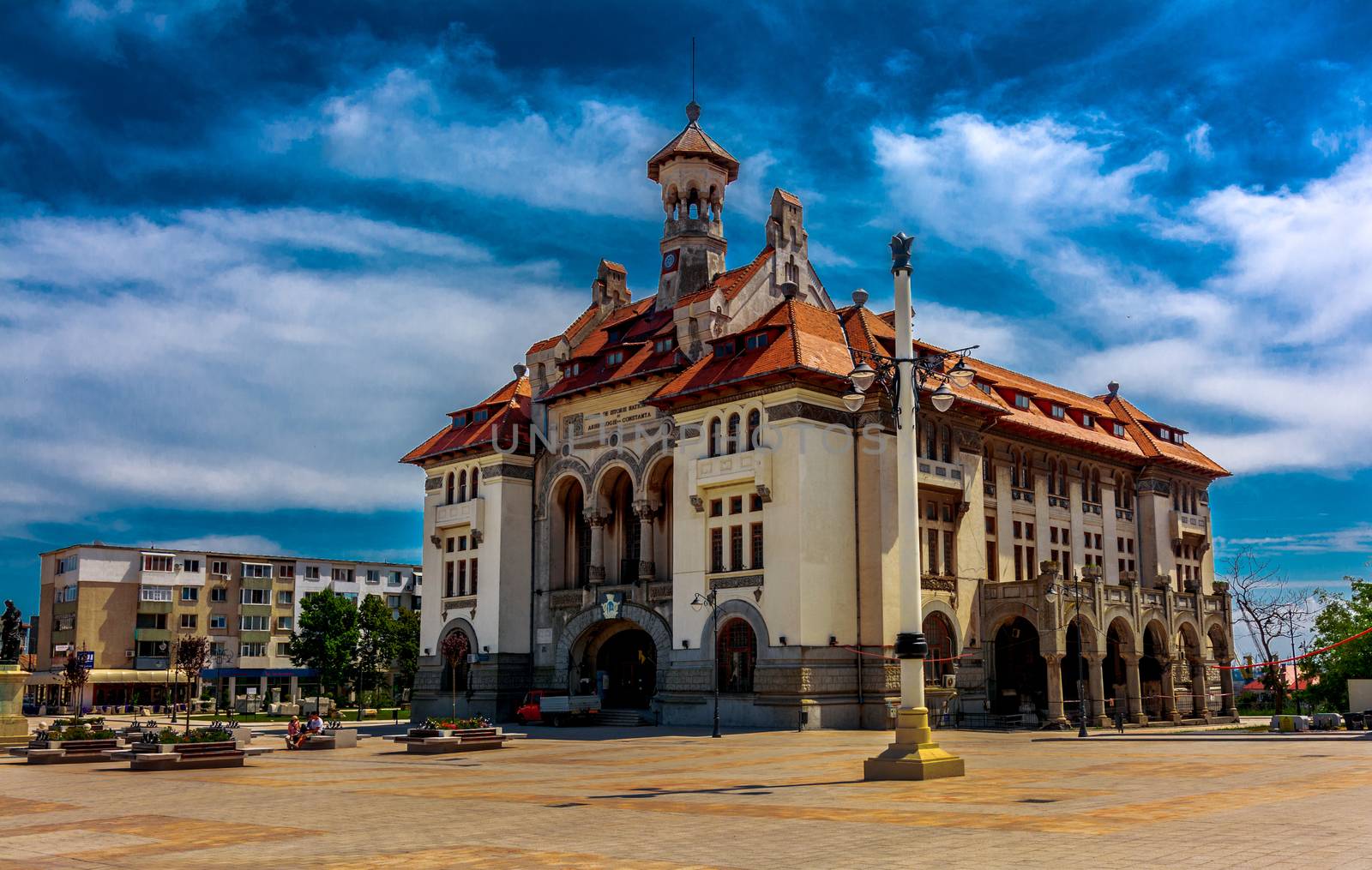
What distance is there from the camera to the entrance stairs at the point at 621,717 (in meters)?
54.1

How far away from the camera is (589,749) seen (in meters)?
37.9

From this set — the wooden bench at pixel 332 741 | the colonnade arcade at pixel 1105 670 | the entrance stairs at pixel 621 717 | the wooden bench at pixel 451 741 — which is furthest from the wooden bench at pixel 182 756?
the colonnade arcade at pixel 1105 670

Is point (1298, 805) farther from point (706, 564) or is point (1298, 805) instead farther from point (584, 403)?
point (584, 403)

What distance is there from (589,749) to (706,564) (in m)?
15.0

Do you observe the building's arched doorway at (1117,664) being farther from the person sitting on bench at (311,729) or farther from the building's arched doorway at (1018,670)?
the person sitting on bench at (311,729)

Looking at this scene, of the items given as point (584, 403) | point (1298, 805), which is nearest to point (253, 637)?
point (584, 403)

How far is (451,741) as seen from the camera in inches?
1444

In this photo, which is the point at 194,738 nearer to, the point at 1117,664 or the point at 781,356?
the point at 781,356

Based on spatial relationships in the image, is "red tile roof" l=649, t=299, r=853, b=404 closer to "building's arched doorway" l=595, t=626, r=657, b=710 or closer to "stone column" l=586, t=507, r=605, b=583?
"stone column" l=586, t=507, r=605, b=583

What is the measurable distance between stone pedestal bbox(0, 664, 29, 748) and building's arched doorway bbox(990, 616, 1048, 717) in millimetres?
38113

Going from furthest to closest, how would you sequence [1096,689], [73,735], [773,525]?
[1096,689] → [773,525] → [73,735]

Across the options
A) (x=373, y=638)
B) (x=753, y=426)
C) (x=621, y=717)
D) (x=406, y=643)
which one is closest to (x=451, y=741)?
(x=621, y=717)

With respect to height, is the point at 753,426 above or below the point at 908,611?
above

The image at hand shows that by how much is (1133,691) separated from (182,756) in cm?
4211
